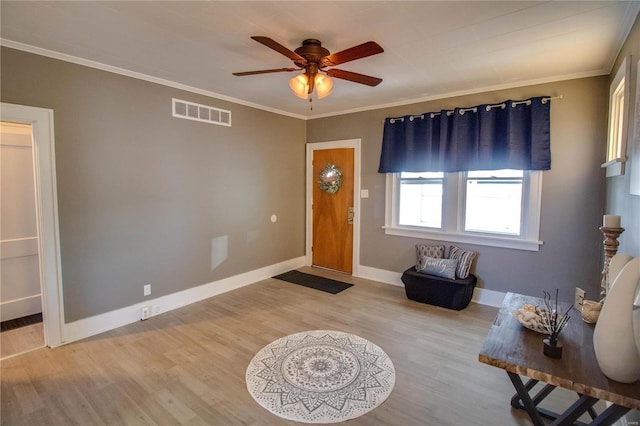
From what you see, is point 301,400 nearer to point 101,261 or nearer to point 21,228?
point 101,261

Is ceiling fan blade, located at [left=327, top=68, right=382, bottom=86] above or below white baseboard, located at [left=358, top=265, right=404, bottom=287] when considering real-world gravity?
above

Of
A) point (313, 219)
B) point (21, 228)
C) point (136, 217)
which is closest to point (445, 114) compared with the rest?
point (313, 219)

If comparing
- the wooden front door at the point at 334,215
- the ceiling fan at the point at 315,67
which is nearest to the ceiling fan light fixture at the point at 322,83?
the ceiling fan at the point at 315,67

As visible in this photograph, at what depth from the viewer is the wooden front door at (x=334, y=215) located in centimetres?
501

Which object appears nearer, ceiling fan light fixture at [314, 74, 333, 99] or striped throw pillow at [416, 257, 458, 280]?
ceiling fan light fixture at [314, 74, 333, 99]

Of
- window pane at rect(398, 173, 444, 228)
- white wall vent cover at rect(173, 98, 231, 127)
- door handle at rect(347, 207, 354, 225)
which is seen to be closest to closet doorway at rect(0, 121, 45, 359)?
white wall vent cover at rect(173, 98, 231, 127)

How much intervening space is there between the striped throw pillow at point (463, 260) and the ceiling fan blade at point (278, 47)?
2.94 metres

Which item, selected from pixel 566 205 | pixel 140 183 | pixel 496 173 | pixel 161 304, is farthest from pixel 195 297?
pixel 566 205

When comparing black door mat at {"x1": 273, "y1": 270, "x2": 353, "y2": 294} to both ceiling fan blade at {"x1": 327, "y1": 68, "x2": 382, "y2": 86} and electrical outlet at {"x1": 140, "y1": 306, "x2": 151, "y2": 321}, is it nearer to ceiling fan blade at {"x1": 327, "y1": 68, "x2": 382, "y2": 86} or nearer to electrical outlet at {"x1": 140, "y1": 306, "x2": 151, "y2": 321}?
electrical outlet at {"x1": 140, "y1": 306, "x2": 151, "y2": 321}

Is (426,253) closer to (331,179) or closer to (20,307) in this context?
(331,179)

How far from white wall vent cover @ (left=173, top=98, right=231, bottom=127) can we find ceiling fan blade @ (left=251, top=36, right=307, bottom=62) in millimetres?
1961

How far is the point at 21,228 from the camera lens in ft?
11.5

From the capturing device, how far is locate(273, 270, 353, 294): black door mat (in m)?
4.41

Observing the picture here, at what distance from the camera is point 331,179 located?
511 cm
